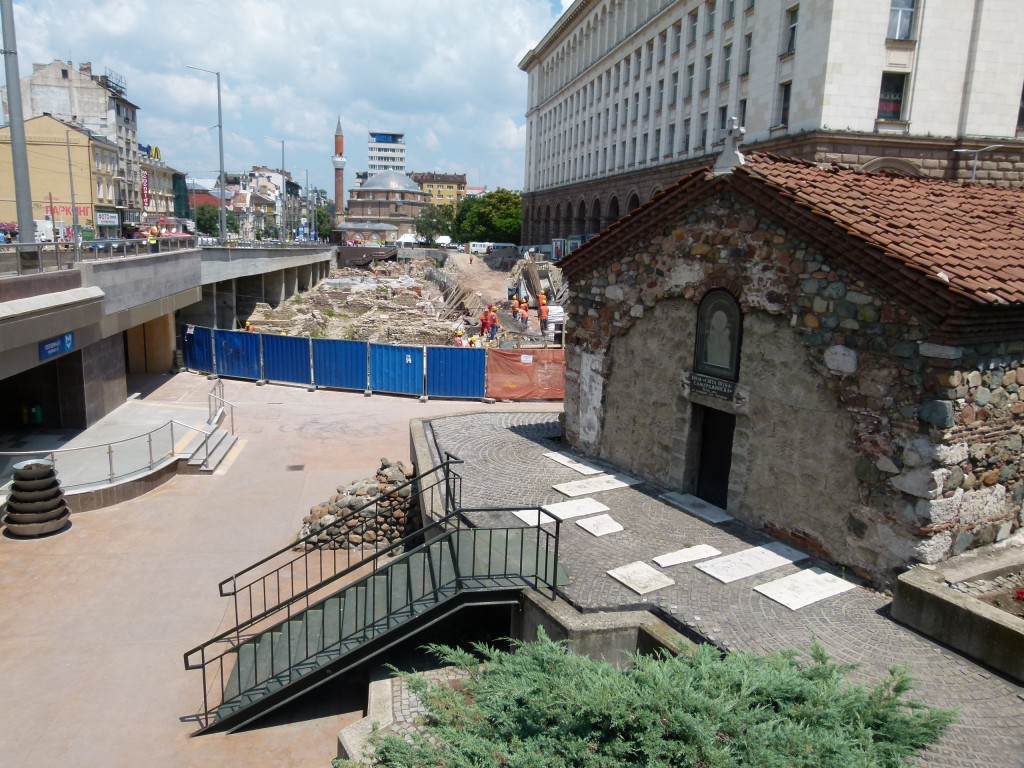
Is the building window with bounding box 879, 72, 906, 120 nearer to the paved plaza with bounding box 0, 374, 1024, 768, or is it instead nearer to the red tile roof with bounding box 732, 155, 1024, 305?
the red tile roof with bounding box 732, 155, 1024, 305

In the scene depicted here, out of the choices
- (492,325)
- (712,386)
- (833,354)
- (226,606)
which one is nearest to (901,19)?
(492,325)

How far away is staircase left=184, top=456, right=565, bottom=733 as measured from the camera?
8273 mm

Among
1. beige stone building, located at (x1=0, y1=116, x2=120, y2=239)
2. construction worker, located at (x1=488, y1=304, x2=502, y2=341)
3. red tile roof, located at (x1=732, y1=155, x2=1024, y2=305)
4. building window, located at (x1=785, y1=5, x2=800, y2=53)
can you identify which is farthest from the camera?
beige stone building, located at (x1=0, y1=116, x2=120, y2=239)

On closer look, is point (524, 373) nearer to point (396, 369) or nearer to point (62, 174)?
point (396, 369)

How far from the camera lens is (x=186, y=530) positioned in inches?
518

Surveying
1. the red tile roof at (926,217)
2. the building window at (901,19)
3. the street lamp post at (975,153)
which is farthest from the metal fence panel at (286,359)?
the building window at (901,19)

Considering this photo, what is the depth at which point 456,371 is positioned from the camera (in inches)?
906

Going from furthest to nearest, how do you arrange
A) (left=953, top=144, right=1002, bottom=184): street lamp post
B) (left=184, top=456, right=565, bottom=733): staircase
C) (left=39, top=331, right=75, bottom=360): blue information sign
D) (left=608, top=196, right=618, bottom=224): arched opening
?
(left=608, top=196, right=618, bottom=224): arched opening, (left=953, top=144, right=1002, bottom=184): street lamp post, (left=39, top=331, right=75, bottom=360): blue information sign, (left=184, top=456, right=565, bottom=733): staircase

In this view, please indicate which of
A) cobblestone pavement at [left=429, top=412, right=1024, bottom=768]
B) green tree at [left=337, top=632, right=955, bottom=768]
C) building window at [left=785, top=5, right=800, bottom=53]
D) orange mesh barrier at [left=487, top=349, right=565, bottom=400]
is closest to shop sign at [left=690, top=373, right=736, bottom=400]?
cobblestone pavement at [left=429, top=412, right=1024, bottom=768]

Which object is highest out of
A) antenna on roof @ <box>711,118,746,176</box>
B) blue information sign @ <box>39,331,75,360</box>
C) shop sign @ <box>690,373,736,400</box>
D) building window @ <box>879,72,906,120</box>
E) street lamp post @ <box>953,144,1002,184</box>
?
building window @ <box>879,72,906,120</box>

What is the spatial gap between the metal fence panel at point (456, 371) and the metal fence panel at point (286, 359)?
14.8 ft

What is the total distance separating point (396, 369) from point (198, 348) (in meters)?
7.92

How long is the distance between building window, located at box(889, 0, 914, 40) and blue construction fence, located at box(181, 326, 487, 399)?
23.7 meters

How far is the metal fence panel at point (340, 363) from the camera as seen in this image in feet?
78.5
